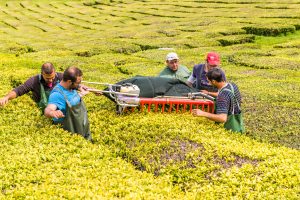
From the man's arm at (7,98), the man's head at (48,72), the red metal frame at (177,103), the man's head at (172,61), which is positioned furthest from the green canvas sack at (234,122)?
the man's arm at (7,98)

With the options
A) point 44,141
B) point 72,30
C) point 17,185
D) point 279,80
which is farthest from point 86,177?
point 72,30

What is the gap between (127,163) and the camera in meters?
8.02

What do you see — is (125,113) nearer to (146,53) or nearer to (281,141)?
(281,141)

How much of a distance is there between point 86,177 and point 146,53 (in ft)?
62.9

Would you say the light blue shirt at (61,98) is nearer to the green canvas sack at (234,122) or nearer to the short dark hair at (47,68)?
the short dark hair at (47,68)

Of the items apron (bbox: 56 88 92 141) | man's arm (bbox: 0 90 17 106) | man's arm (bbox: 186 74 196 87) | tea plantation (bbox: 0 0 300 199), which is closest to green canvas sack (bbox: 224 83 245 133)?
tea plantation (bbox: 0 0 300 199)

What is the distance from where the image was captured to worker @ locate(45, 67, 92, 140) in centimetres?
861

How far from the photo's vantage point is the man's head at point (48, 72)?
9.70m

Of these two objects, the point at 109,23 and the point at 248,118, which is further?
the point at 109,23

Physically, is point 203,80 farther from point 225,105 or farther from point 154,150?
point 154,150

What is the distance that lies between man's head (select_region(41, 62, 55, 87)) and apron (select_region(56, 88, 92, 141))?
3.53ft

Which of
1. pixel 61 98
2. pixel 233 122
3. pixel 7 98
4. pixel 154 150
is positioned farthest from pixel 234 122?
pixel 7 98

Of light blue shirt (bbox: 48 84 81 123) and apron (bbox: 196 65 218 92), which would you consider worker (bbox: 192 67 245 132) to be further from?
light blue shirt (bbox: 48 84 81 123)

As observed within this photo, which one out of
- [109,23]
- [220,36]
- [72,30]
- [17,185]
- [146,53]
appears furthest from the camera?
[109,23]
